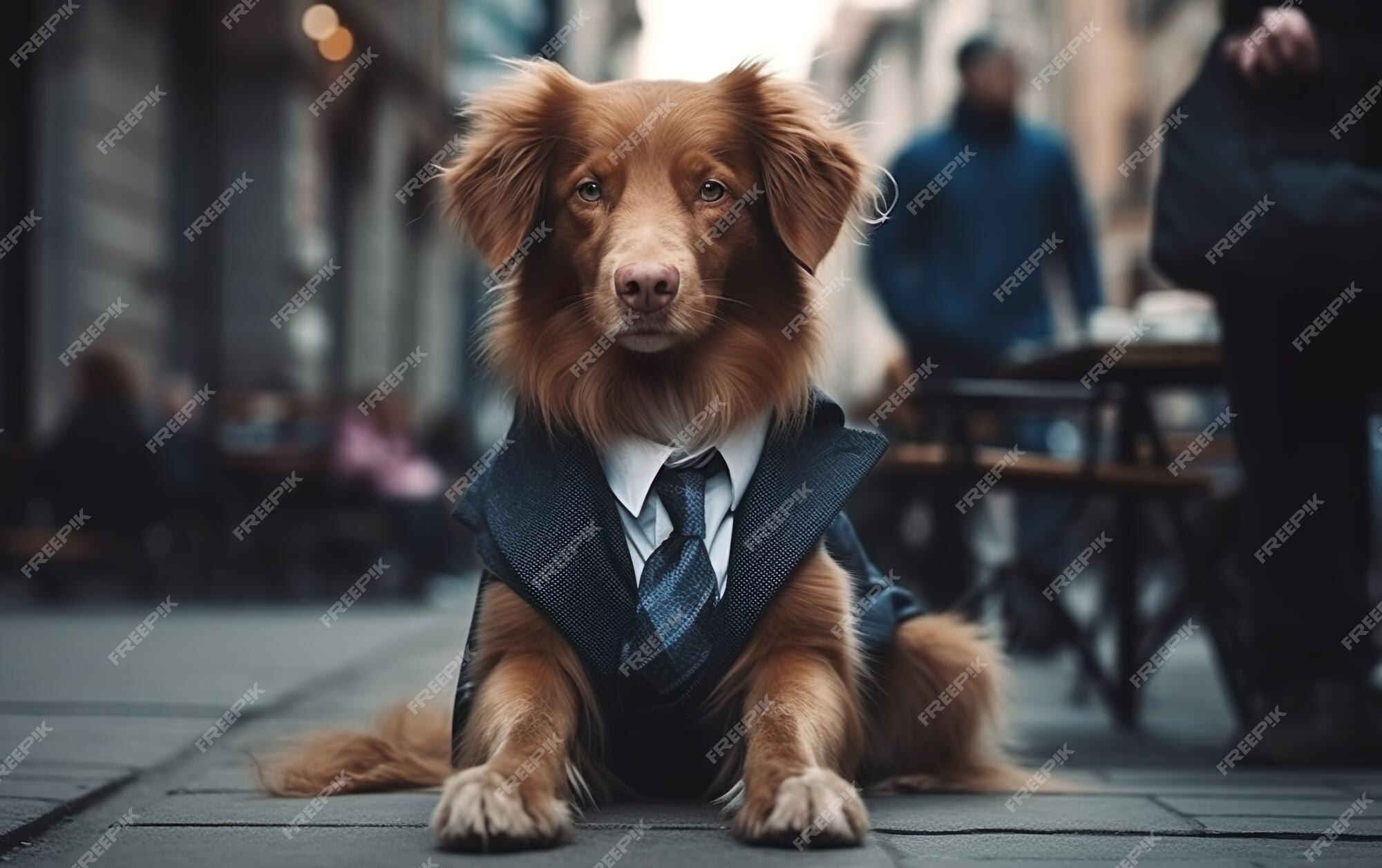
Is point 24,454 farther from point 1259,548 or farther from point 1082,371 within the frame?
point 1259,548

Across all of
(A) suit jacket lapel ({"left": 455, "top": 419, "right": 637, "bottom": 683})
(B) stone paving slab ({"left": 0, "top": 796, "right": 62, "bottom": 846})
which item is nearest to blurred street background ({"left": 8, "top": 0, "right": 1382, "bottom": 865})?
(B) stone paving slab ({"left": 0, "top": 796, "right": 62, "bottom": 846})

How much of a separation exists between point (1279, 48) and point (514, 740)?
97.6 inches

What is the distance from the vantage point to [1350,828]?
9.34 feet

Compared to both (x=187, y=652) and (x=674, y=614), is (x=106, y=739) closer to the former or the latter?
(x=674, y=614)

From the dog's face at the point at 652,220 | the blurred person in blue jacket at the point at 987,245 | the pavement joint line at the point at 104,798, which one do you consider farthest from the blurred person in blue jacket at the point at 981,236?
the dog's face at the point at 652,220

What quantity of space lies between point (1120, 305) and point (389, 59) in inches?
784

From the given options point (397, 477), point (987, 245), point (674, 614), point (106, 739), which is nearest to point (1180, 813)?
point (674, 614)

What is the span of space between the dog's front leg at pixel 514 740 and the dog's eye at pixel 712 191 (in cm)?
87

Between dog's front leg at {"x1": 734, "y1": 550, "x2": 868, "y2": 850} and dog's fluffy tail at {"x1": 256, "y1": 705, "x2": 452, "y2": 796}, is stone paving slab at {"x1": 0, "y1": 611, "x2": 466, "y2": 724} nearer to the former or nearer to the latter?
dog's fluffy tail at {"x1": 256, "y1": 705, "x2": 452, "y2": 796}

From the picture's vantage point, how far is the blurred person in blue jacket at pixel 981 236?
20.9ft

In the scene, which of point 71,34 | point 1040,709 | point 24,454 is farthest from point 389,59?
point 1040,709

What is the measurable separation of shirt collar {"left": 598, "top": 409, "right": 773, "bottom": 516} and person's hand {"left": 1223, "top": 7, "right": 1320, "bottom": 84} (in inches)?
63.9

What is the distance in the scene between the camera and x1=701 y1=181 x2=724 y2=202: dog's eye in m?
3.04

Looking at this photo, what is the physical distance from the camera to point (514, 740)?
8.77ft
